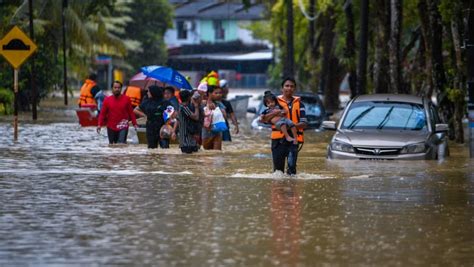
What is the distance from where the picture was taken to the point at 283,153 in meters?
20.5

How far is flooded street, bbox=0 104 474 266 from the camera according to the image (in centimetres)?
1278

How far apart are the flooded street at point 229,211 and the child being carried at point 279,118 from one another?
2.42 ft

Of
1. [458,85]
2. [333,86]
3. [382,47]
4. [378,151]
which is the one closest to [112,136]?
[378,151]

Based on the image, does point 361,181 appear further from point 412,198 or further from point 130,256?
point 130,256

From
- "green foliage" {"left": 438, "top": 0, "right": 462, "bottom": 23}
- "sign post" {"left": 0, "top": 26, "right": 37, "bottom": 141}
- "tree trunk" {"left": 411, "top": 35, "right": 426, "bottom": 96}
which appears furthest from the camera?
"tree trunk" {"left": 411, "top": 35, "right": 426, "bottom": 96}

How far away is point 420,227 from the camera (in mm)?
14852

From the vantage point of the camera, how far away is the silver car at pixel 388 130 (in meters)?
23.5

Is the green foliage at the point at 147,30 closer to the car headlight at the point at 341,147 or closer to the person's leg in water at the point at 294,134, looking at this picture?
the car headlight at the point at 341,147

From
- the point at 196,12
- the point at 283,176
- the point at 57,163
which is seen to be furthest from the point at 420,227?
the point at 196,12

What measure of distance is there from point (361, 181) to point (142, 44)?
8410 cm

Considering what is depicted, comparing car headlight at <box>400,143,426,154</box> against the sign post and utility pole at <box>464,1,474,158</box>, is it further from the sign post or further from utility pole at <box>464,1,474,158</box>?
the sign post

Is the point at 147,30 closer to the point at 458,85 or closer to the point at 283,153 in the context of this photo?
the point at 458,85

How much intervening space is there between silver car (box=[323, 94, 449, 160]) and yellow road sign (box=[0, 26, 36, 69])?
1061cm

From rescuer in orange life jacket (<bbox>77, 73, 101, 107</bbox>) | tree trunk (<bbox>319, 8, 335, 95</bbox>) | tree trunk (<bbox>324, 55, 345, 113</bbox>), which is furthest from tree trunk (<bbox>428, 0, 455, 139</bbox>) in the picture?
tree trunk (<bbox>324, 55, 345, 113</bbox>)
